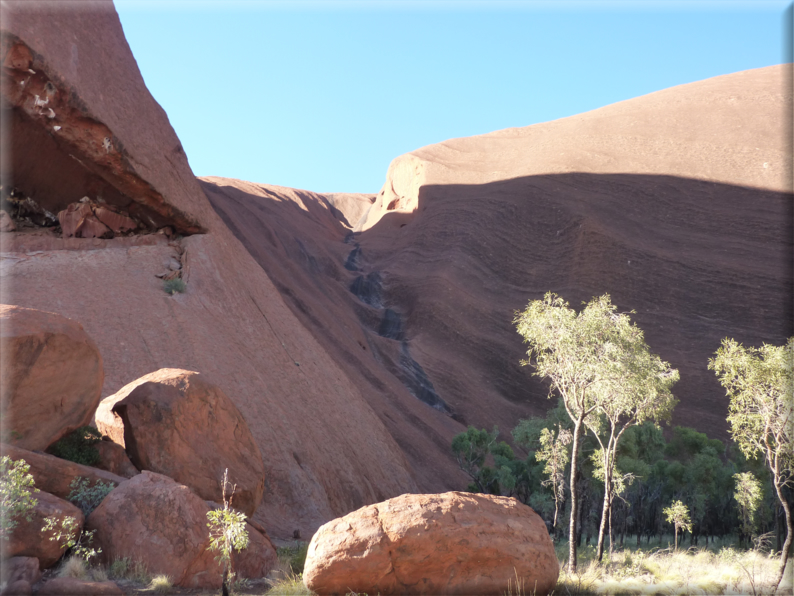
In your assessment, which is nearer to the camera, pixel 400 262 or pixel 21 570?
pixel 21 570

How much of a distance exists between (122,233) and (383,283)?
36.4 m

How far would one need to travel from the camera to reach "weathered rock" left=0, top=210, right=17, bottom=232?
1906 centimetres

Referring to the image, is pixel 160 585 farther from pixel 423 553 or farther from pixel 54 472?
pixel 423 553

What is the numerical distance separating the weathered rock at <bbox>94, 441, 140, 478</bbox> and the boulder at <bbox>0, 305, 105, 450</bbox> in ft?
1.89

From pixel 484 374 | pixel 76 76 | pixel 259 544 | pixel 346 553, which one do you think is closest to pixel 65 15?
pixel 76 76

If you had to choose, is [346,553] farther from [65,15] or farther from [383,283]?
[383,283]

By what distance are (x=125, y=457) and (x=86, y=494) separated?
1.91 metres

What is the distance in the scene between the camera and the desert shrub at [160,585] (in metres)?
8.55

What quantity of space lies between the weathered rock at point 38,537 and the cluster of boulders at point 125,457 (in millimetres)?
13

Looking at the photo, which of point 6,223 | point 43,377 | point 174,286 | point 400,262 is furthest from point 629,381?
point 400,262

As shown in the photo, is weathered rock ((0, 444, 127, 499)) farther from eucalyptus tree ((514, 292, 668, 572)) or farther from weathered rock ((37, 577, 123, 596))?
eucalyptus tree ((514, 292, 668, 572))

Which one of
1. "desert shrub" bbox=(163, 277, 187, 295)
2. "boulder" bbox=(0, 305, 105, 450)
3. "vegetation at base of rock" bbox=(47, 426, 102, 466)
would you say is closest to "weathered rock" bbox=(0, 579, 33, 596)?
"boulder" bbox=(0, 305, 105, 450)

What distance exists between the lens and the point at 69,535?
8.62m

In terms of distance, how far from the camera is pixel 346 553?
8117 mm
